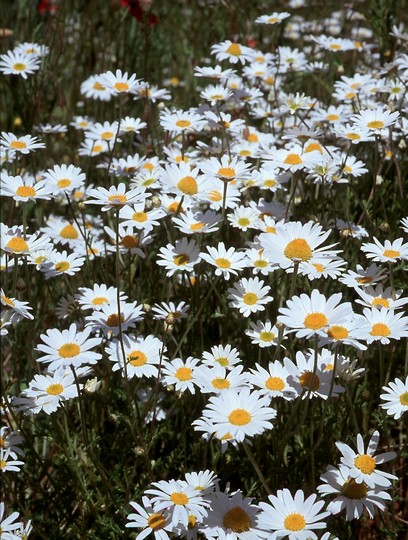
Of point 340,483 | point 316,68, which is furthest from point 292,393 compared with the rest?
point 316,68

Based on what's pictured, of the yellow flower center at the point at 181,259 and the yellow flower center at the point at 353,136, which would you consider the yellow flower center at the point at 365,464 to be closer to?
the yellow flower center at the point at 181,259

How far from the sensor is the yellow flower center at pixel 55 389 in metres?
2.19

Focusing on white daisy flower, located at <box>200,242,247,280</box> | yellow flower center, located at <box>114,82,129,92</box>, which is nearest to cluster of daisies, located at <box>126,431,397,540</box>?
white daisy flower, located at <box>200,242,247,280</box>

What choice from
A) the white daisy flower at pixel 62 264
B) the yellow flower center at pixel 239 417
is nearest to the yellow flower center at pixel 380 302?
the yellow flower center at pixel 239 417

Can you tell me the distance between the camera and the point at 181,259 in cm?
245

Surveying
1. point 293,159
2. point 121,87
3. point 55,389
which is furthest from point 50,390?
point 121,87

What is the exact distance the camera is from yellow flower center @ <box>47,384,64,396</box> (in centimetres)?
219

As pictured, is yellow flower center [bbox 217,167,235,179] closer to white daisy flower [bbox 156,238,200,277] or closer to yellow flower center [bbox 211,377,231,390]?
white daisy flower [bbox 156,238,200,277]

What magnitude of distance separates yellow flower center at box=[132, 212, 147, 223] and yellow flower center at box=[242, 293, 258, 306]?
48 centimetres

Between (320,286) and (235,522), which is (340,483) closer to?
(235,522)

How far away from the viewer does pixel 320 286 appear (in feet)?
9.16

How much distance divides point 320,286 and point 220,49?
1.40 m

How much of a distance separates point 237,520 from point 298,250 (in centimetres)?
77

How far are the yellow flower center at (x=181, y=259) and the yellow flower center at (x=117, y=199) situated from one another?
0.30 metres
